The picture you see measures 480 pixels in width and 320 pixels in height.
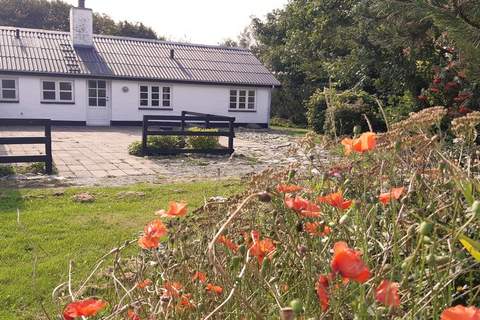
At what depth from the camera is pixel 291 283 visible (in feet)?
6.26

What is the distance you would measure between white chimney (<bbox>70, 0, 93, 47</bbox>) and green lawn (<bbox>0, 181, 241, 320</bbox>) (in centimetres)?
1541

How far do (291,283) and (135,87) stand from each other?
1937 centimetres

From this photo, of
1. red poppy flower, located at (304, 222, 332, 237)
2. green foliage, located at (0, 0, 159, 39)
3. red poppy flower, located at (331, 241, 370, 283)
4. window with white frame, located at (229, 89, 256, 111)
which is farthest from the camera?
green foliage, located at (0, 0, 159, 39)

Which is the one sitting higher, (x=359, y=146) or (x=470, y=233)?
(x=359, y=146)

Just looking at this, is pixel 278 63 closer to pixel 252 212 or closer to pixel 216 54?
pixel 216 54

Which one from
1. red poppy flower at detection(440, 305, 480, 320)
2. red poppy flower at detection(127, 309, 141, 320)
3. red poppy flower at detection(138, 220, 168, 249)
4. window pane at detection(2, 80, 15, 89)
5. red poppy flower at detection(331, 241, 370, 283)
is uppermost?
window pane at detection(2, 80, 15, 89)

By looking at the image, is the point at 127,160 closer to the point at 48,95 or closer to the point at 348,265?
the point at 348,265

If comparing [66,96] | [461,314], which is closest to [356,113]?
[66,96]

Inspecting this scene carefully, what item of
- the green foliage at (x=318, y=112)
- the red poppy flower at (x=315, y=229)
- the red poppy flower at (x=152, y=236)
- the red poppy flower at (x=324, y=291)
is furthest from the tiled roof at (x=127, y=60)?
the red poppy flower at (x=324, y=291)

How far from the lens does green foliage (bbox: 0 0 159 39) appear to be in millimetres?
34531

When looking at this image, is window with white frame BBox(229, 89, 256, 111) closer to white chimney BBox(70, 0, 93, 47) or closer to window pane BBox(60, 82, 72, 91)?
white chimney BBox(70, 0, 93, 47)

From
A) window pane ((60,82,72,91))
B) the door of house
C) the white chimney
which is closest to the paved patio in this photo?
window pane ((60,82,72,91))

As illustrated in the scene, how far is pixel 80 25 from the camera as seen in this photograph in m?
21.0

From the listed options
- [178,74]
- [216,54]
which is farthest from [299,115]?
[178,74]
